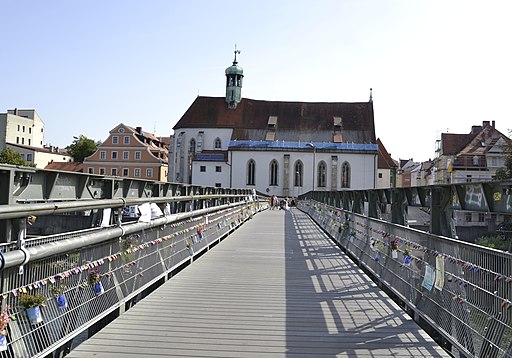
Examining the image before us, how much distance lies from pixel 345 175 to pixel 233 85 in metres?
22.9

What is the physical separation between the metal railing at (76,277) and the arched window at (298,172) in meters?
75.6

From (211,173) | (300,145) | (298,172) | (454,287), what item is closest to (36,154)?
(211,173)

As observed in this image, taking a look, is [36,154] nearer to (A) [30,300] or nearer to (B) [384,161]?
(B) [384,161]

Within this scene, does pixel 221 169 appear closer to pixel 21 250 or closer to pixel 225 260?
pixel 225 260

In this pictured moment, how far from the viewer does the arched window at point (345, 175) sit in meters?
84.2

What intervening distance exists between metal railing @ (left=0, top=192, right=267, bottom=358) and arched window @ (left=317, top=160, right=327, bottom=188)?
7645 cm

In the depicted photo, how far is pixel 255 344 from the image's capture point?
547 cm

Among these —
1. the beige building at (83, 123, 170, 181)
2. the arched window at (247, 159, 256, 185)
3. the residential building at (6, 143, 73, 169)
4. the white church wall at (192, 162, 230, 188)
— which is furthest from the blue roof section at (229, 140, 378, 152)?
the residential building at (6, 143, 73, 169)

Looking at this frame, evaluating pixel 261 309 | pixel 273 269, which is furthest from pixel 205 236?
pixel 261 309

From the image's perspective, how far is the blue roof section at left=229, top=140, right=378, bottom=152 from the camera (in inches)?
3312

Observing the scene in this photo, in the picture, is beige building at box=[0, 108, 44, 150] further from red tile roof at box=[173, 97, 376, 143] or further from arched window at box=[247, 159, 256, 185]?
arched window at box=[247, 159, 256, 185]

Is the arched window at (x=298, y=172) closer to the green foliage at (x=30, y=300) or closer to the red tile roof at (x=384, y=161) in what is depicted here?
the red tile roof at (x=384, y=161)

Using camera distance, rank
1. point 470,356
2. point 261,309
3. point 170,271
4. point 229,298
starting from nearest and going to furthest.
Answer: point 470,356
point 261,309
point 229,298
point 170,271

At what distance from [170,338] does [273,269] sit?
224 inches
